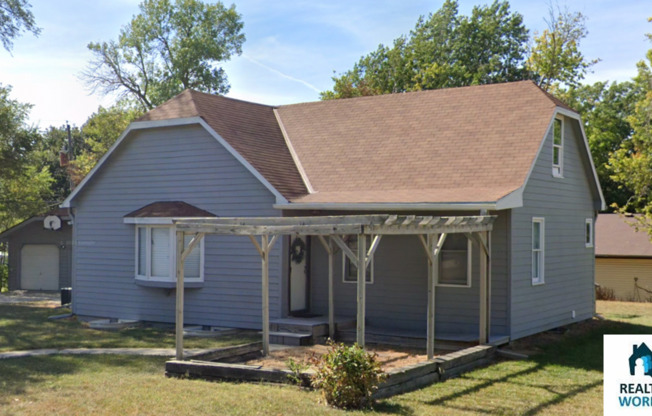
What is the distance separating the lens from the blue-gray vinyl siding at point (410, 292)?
587 inches

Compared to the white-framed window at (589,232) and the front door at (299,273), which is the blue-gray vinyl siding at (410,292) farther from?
the white-framed window at (589,232)

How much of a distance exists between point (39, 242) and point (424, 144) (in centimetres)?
2054

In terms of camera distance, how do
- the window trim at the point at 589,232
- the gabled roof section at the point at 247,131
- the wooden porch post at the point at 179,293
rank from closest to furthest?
the wooden porch post at the point at 179,293, the gabled roof section at the point at 247,131, the window trim at the point at 589,232

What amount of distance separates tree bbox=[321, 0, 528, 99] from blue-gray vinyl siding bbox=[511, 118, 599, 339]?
69.2ft

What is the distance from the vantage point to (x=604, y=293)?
1213 inches

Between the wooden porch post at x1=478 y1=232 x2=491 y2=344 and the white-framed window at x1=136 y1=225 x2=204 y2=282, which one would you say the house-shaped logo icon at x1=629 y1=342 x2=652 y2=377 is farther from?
the white-framed window at x1=136 y1=225 x2=204 y2=282

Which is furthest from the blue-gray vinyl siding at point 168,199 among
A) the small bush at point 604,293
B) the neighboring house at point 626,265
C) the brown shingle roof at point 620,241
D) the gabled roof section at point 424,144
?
the neighboring house at point 626,265

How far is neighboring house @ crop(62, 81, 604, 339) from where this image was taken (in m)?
15.3

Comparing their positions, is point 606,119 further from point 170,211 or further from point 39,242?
point 170,211

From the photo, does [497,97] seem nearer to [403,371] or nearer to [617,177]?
[403,371]

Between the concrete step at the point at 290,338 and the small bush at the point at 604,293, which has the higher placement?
the concrete step at the point at 290,338

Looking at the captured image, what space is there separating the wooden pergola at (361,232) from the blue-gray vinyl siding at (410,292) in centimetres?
65

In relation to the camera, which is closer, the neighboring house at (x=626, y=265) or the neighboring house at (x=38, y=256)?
the neighboring house at (x=626, y=265)

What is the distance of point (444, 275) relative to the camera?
15609 millimetres
